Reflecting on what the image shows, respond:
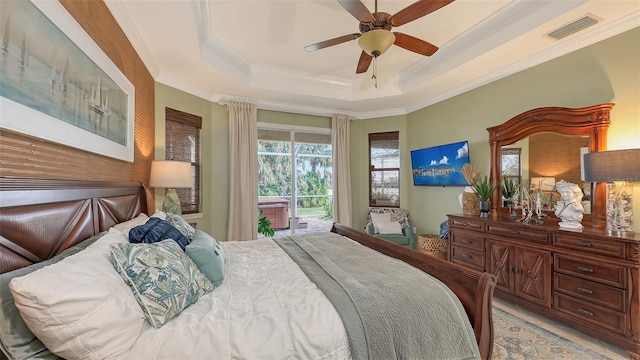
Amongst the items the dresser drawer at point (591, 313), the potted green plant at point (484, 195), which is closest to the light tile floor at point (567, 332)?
the dresser drawer at point (591, 313)

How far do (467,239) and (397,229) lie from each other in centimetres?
145

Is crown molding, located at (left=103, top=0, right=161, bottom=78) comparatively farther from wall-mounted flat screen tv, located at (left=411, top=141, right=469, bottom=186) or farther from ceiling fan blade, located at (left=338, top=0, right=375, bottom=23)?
wall-mounted flat screen tv, located at (left=411, top=141, right=469, bottom=186)

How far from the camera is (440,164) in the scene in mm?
4195

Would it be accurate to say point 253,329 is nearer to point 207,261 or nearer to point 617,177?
point 207,261

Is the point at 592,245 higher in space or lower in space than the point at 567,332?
higher

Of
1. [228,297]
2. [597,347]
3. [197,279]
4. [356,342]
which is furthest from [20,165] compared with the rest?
[597,347]

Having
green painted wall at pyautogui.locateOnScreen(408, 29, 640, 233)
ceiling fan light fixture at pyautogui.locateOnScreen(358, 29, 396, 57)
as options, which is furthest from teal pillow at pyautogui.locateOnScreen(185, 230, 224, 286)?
green painted wall at pyautogui.locateOnScreen(408, 29, 640, 233)

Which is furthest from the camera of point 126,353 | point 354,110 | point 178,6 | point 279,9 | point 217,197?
point 354,110

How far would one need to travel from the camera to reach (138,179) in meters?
2.82

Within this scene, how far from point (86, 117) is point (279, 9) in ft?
6.37

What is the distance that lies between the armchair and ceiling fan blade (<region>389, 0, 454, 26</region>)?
3208mm

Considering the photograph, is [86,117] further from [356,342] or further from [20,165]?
[356,342]

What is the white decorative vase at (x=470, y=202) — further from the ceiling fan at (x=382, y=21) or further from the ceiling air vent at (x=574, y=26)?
the ceiling fan at (x=382, y=21)

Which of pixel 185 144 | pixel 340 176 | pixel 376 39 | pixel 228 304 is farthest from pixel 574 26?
pixel 185 144
